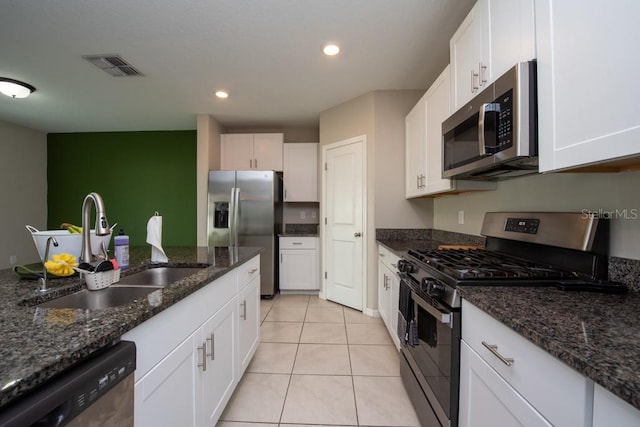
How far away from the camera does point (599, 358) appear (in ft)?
1.82

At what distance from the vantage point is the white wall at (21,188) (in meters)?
4.23

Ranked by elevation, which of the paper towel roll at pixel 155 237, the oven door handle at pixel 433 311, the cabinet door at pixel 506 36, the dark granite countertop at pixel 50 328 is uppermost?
the cabinet door at pixel 506 36

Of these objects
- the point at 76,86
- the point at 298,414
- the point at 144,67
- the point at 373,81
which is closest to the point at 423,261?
the point at 298,414

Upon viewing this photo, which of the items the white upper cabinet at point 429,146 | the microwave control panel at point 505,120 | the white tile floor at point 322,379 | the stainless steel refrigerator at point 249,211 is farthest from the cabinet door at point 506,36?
the stainless steel refrigerator at point 249,211

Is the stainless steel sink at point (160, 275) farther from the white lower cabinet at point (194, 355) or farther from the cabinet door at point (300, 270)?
the cabinet door at point (300, 270)

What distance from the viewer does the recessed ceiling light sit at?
7.52 feet

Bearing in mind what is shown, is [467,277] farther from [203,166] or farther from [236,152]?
[236,152]

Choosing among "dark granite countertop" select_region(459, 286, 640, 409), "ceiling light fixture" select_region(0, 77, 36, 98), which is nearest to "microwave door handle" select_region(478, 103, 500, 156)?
"dark granite countertop" select_region(459, 286, 640, 409)

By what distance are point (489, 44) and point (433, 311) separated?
1.32m

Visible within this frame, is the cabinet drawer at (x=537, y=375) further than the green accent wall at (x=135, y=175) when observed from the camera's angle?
No

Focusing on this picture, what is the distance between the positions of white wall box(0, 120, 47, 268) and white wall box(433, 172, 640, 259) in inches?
250

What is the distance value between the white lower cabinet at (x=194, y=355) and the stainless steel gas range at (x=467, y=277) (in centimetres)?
103

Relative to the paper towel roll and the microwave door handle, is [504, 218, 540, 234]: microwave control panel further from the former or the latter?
the paper towel roll

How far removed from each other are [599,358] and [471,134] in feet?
3.97
